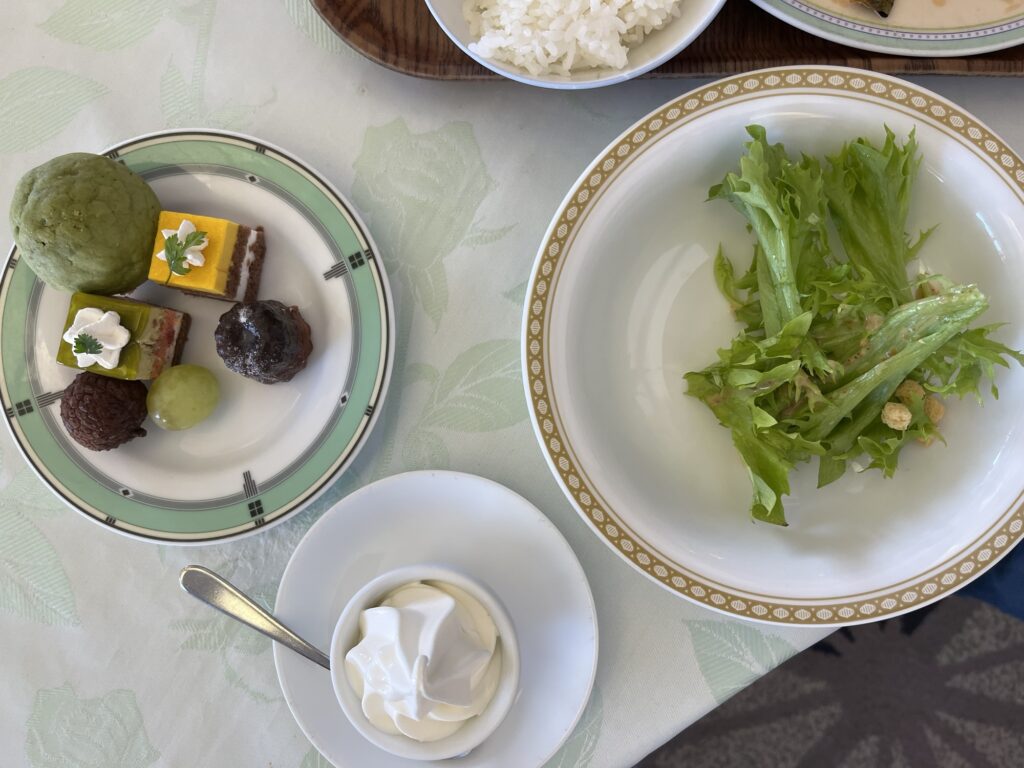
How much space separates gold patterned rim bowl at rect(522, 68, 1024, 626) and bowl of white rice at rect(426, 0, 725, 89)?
0.08 m

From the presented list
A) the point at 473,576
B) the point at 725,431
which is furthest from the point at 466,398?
the point at 725,431

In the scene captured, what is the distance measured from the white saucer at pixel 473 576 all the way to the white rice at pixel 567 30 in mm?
520

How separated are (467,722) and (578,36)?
825 mm

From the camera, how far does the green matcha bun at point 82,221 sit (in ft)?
3.06

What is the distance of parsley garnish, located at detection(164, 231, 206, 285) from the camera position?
3.11 feet

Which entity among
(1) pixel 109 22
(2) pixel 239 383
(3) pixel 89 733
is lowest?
(3) pixel 89 733

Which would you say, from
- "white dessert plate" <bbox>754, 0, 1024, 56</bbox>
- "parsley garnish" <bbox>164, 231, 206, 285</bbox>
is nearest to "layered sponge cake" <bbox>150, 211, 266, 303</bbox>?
"parsley garnish" <bbox>164, 231, 206, 285</bbox>

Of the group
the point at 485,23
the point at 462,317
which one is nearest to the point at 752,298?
the point at 462,317

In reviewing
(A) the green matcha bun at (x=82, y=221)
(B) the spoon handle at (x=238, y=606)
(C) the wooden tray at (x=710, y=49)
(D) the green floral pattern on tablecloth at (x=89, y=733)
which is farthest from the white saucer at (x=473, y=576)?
(C) the wooden tray at (x=710, y=49)

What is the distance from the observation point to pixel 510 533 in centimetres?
97

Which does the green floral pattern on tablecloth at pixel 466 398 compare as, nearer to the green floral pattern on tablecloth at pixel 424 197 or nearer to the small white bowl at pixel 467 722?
the green floral pattern on tablecloth at pixel 424 197

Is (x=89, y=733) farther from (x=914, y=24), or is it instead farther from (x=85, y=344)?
(x=914, y=24)

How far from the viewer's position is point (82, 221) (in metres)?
0.93

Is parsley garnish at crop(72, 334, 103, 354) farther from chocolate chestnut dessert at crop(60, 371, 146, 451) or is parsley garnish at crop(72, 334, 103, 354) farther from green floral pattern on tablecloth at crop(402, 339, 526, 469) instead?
green floral pattern on tablecloth at crop(402, 339, 526, 469)
